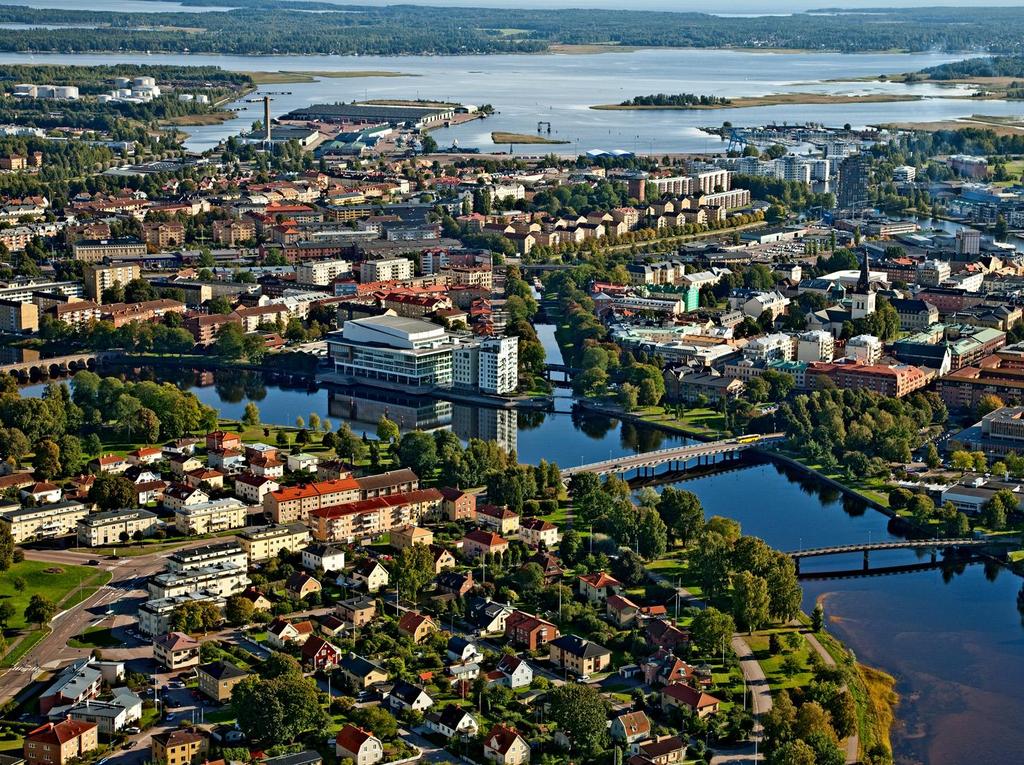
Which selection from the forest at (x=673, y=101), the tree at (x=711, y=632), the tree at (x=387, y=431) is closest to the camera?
the tree at (x=711, y=632)

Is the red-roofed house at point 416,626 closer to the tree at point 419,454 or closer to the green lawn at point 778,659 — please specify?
the green lawn at point 778,659

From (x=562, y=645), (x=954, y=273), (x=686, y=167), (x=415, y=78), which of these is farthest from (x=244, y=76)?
(x=562, y=645)

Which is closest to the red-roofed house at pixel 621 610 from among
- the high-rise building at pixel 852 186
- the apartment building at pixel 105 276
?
the apartment building at pixel 105 276

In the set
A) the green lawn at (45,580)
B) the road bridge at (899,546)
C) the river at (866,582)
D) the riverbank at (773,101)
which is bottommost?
the river at (866,582)

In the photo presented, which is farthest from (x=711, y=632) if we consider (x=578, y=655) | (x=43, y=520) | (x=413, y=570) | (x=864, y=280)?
(x=864, y=280)

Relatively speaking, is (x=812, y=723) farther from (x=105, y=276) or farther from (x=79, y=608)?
(x=105, y=276)

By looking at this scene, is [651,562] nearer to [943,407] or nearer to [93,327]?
[943,407]
